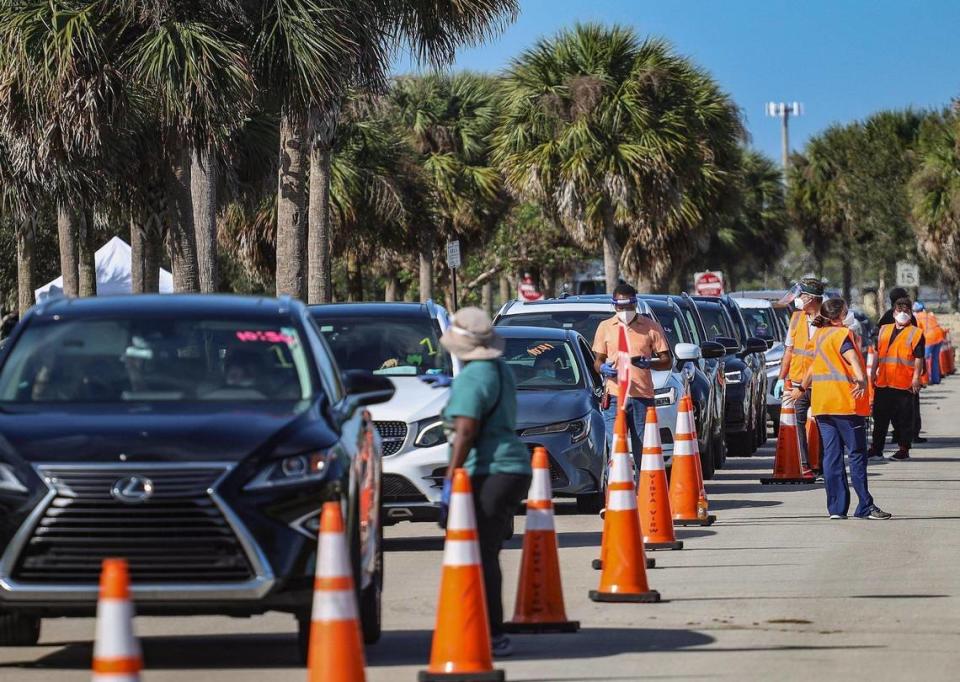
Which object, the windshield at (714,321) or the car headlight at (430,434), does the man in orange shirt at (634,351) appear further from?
the windshield at (714,321)

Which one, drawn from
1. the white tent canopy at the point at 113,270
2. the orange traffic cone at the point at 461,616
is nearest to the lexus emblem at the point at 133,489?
the orange traffic cone at the point at 461,616

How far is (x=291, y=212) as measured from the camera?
23188mm

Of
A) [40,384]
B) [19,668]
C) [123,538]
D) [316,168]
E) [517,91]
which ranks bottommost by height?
[19,668]

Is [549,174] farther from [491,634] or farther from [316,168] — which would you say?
[491,634]

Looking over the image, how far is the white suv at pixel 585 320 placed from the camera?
712 inches

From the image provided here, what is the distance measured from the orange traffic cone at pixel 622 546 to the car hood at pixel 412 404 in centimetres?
291

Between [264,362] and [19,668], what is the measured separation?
177cm

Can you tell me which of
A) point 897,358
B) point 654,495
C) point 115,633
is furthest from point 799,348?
point 115,633

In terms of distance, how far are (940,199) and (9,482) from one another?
49035mm

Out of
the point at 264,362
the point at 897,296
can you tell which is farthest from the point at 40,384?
the point at 897,296

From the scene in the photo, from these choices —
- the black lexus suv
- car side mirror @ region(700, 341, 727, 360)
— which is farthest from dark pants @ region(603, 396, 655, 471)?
the black lexus suv

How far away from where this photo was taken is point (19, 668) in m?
8.45

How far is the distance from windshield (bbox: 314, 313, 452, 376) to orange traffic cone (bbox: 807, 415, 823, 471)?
661cm

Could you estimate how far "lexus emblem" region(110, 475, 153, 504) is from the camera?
7719 millimetres
